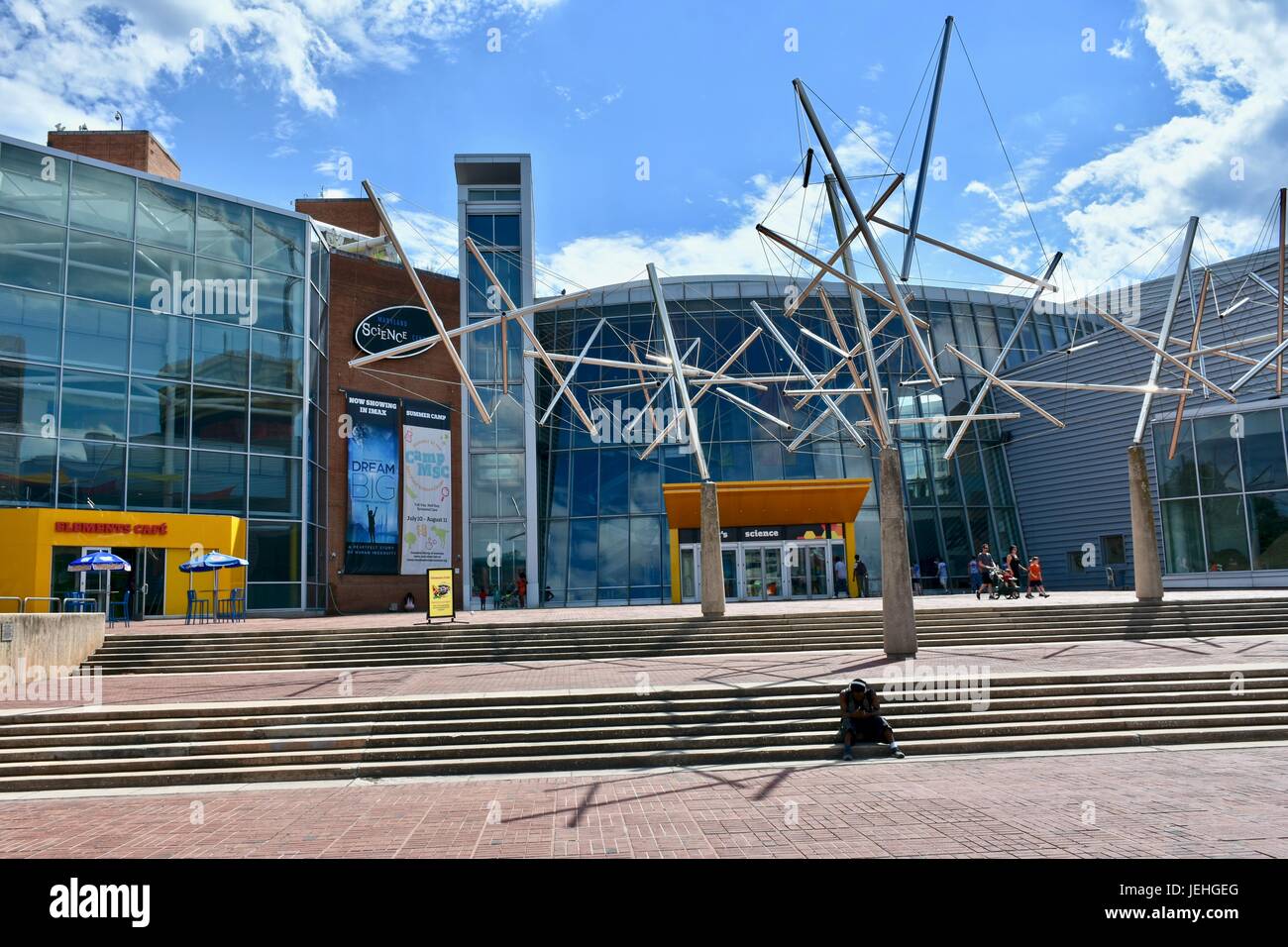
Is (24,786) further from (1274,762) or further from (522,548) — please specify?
(522,548)

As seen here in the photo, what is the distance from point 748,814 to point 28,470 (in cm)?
3114

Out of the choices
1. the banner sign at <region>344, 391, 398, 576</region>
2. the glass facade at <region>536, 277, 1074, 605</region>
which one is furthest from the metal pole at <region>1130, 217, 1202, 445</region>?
the banner sign at <region>344, 391, 398, 576</region>

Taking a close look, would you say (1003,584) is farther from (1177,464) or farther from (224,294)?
(224,294)

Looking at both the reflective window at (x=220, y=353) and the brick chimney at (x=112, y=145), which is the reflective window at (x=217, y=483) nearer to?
the reflective window at (x=220, y=353)

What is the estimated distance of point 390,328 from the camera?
4319 centimetres

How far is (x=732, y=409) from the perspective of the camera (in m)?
47.7

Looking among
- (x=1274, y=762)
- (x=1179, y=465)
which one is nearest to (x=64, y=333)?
(x=1274, y=762)

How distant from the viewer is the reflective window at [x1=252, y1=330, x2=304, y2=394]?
124 ft

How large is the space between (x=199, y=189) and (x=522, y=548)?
69.1ft

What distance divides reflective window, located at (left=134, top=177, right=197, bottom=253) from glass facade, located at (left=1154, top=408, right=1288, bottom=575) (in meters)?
41.4

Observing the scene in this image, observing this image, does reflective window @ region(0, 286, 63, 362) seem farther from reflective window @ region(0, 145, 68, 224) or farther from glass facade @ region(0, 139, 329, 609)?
reflective window @ region(0, 145, 68, 224)

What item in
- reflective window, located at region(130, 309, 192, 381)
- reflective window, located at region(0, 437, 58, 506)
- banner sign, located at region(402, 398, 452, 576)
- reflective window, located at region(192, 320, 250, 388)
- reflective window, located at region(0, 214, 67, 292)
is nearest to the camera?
reflective window, located at region(0, 437, 58, 506)

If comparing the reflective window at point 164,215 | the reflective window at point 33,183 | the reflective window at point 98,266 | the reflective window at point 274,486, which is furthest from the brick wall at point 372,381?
the reflective window at point 33,183

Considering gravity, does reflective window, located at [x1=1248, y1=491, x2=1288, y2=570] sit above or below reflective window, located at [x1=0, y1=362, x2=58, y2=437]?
below
